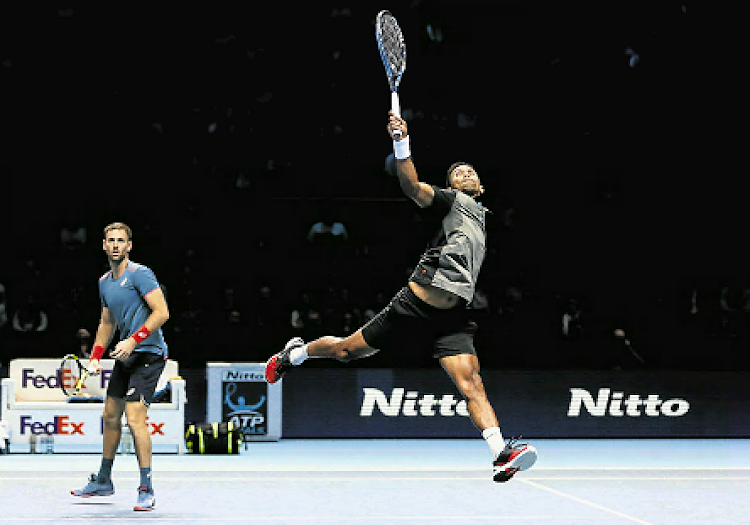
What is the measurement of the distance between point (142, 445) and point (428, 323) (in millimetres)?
2018

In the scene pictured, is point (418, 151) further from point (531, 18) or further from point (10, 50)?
point (10, 50)

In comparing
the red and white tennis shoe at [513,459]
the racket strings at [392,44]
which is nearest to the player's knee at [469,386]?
the red and white tennis shoe at [513,459]

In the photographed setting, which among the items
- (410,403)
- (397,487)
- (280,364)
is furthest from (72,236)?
(280,364)

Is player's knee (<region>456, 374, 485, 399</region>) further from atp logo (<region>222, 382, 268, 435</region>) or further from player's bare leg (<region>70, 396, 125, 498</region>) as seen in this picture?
atp logo (<region>222, 382, 268, 435</region>)

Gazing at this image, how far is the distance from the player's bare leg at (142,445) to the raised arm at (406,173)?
2282 mm

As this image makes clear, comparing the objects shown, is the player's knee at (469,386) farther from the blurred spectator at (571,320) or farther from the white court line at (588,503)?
the blurred spectator at (571,320)

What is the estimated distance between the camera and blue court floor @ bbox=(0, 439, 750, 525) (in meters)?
6.46

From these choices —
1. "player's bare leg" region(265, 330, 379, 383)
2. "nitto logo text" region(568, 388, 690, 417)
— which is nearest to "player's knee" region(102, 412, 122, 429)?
"player's bare leg" region(265, 330, 379, 383)

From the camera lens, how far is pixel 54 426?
10430 mm

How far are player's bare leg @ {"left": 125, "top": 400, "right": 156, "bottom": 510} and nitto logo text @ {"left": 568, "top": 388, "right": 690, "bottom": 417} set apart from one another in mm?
6697

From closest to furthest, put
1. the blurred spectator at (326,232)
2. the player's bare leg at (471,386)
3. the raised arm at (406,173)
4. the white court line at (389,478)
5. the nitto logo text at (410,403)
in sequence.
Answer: the raised arm at (406,173), the player's bare leg at (471,386), the white court line at (389,478), the nitto logo text at (410,403), the blurred spectator at (326,232)

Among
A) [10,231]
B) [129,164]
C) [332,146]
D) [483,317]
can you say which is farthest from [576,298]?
[10,231]

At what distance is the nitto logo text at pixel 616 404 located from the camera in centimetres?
1238

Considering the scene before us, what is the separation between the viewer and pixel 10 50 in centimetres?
1252
